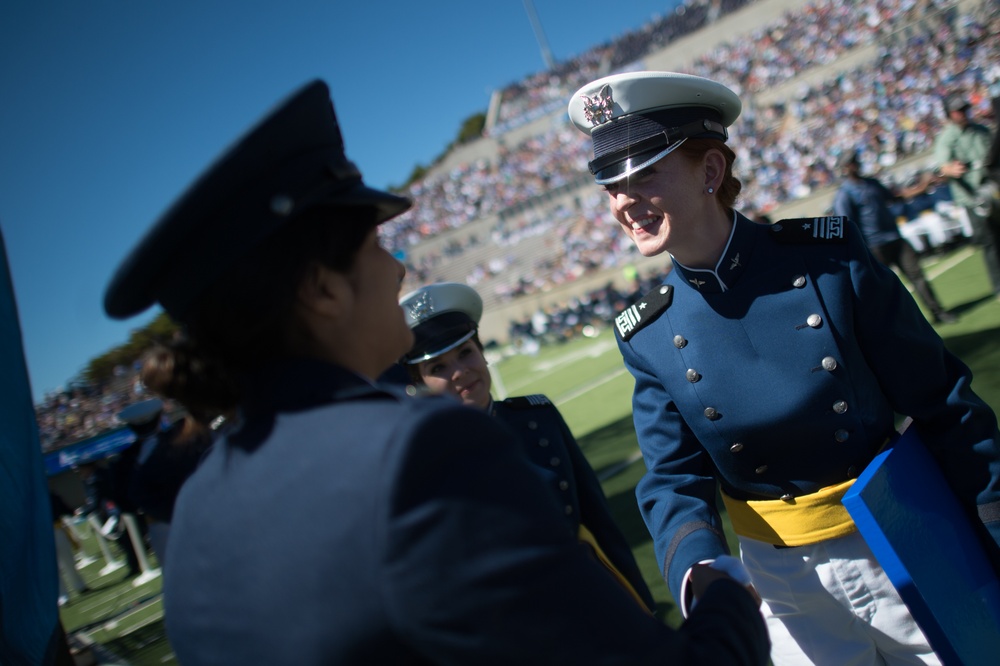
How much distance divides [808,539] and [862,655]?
13.7 inches

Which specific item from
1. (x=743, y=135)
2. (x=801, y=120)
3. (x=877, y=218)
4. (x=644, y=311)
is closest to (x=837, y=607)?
(x=644, y=311)

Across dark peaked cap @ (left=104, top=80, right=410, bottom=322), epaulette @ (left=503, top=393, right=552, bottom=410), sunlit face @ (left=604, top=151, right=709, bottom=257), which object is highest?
dark peaked cap @ (left=104, top=80, right=410, bottom=322)

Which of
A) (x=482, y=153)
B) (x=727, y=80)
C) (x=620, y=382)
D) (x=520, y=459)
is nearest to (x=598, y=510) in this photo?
(x=520, y=459)

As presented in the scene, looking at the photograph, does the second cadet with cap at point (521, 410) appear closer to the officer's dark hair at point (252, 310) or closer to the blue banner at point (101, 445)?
the officer's dark hair at point (252, 310)

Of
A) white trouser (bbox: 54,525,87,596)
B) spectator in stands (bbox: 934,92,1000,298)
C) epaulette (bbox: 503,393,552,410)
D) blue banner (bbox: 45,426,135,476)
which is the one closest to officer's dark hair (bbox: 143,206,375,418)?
epaulette (bbox: 503,393,552,410)

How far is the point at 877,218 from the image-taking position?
23.9 feet

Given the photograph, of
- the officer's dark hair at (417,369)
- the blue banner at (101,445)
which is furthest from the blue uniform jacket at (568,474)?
the blue banner at (101,445)

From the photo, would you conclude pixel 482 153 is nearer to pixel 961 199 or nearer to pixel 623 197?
pixel 961 199

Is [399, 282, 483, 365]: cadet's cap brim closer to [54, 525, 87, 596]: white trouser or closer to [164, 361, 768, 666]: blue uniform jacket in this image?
[164, 361, 768, 666]: blue uniform jacket

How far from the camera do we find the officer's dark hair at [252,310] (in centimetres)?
102

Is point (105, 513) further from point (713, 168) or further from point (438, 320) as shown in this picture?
point (713, 168)

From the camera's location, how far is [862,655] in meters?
1.82

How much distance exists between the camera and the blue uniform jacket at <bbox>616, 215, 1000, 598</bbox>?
1693mm

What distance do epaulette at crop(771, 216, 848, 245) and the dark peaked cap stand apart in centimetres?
123
